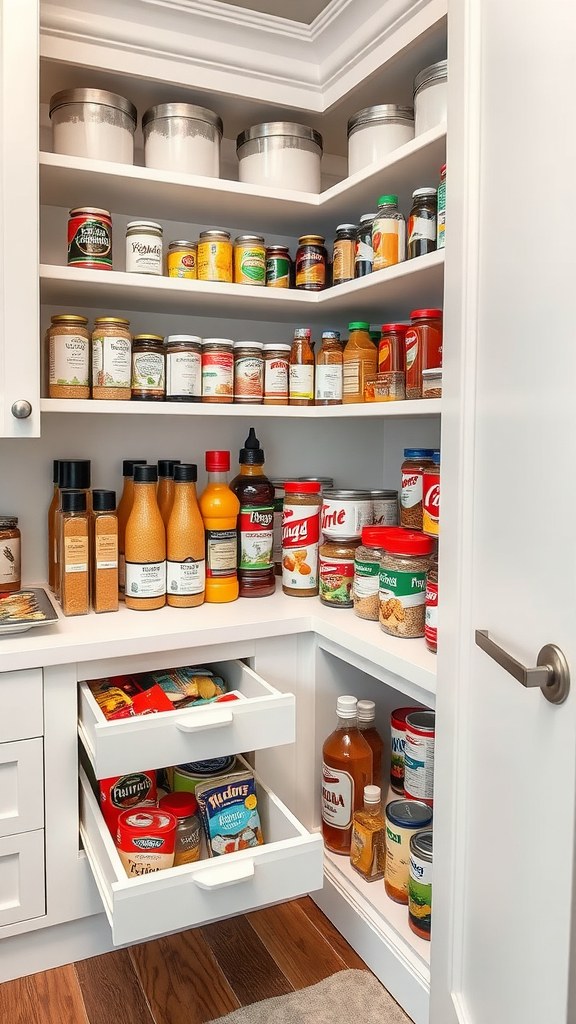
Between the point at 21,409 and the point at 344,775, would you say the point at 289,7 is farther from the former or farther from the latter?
the point at 344,775

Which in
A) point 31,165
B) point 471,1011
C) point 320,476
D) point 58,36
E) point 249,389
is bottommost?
point 471,1011

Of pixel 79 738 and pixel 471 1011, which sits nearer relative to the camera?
pixel 471 1011

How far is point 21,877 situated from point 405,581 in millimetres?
847

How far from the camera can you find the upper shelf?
1.34 m

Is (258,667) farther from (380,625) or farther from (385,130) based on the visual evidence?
(385,130)

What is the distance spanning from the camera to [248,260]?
5.14 feet

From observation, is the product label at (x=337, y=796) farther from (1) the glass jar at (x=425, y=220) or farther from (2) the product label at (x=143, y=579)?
(1) the glass jar at (x=425, y=220)

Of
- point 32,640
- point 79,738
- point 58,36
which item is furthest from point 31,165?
point 79,738

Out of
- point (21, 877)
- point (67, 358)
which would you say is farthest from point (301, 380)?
point (21, 877)

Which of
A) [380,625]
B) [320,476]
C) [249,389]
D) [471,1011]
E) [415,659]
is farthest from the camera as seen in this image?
[320,476]

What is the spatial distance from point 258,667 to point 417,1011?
0.64 m

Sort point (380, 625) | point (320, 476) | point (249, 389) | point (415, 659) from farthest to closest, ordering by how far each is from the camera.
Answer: point (320, 476), point (249, 389), point (380, 625), point (415, 659)

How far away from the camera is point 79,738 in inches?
52.1

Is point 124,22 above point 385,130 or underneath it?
above
